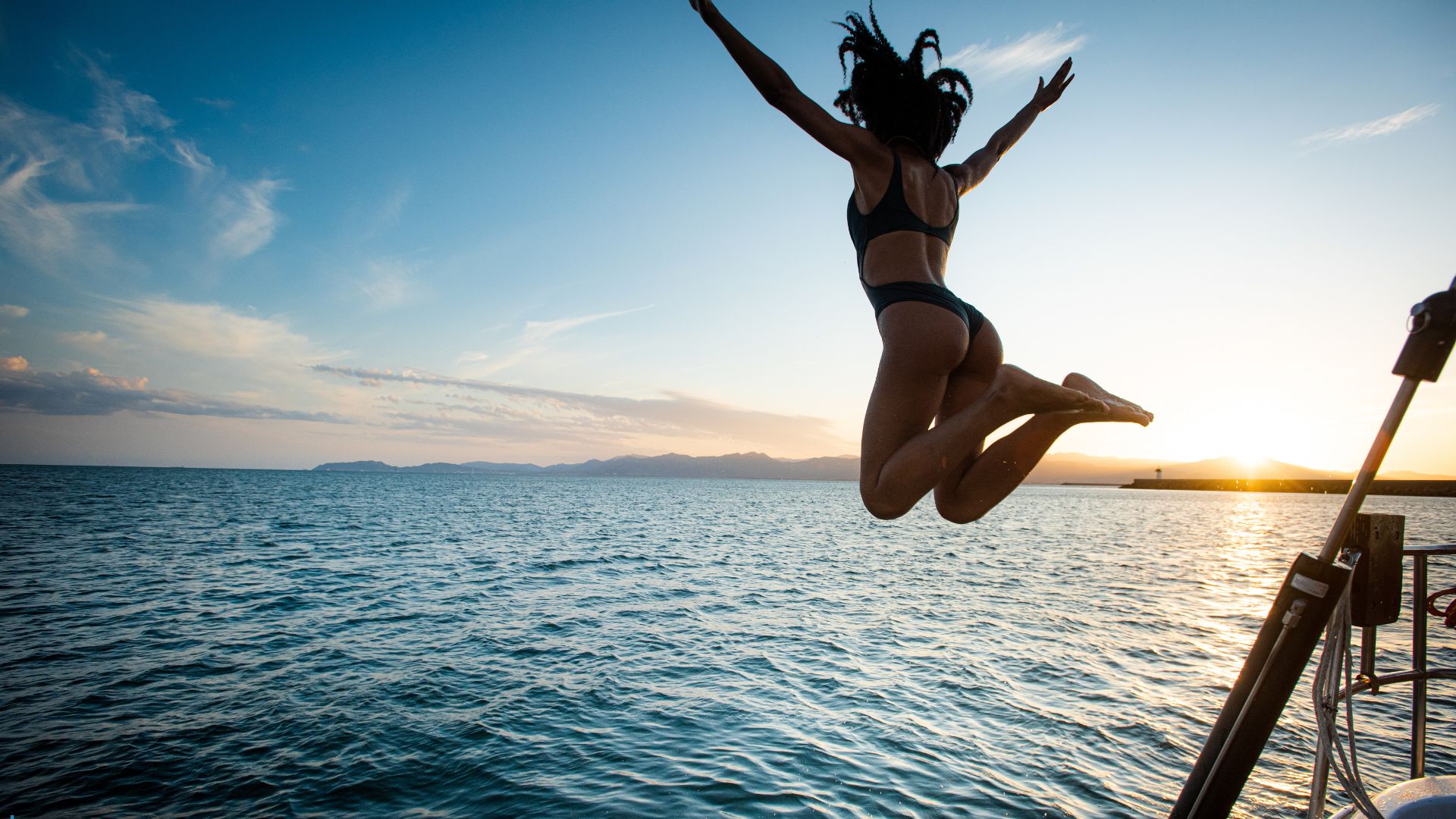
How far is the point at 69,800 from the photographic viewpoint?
565 cm

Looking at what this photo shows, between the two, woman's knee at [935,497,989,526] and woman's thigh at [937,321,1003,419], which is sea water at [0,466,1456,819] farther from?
woman's thigh at [937,321,1003,419]

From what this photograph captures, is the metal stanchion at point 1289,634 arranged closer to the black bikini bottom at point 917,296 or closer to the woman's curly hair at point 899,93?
the black bikini bottom at point 917,296

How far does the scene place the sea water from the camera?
5.79 metres

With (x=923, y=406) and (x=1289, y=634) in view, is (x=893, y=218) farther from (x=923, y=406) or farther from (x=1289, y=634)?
(x=1289, y=634)

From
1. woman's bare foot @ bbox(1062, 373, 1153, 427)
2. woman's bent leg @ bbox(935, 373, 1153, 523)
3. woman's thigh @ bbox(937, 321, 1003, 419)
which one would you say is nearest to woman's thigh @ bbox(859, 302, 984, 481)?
woman's thigh @ bbox(937, 321, 1003, 419)

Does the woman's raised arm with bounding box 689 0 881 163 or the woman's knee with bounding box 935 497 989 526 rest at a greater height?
the woman's raised arm with bounding box 689 0 881 163

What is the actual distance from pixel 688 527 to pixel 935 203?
36347mm

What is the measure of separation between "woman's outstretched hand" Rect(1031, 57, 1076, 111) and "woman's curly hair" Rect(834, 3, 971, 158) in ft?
3.15

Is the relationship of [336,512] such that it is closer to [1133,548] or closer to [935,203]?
[1133,548]

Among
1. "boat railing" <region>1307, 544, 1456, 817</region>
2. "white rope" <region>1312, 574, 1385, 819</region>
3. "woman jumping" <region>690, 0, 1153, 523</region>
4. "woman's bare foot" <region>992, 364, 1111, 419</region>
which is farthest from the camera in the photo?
"woman jumping" <region>690, 0, 1153, 523</region>

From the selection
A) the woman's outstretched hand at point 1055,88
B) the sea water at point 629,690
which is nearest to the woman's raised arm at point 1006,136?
the woman's outstretched hand at point 1055,88

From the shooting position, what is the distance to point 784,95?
293 cm

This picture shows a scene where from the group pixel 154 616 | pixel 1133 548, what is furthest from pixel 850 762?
pixel 1133 548

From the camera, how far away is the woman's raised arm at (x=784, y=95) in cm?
292
